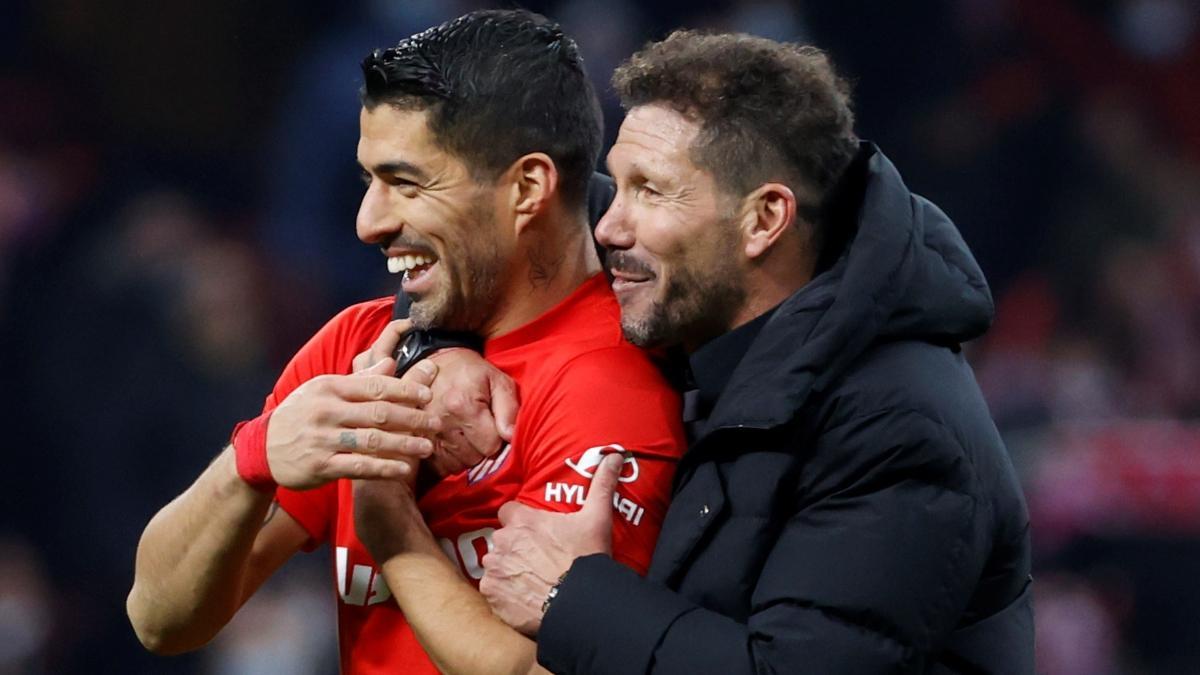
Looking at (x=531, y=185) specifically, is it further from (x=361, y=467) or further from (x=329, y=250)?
(x=329, y=250)

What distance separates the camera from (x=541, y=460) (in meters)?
2.24

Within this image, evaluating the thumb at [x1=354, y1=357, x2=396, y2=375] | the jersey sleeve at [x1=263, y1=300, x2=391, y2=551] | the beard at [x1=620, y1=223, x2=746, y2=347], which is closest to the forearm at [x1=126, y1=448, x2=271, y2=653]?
the jersey sleeve at [x1=263, y1=300, x2=391, y2=551]

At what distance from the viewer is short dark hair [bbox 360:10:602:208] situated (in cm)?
235

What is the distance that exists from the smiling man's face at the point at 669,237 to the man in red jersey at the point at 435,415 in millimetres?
85

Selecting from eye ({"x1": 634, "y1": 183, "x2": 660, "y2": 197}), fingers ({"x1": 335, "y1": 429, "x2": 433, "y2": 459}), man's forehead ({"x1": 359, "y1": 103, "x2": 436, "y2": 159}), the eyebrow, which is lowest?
fingers ({"x1": 335, "y1": 429, "x2": 433, "y2": 459})

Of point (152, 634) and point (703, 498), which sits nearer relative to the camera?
point (703, 498)

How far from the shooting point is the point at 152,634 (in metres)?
2.52

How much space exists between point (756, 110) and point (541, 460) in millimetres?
543

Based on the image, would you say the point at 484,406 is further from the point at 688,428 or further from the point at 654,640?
the point at 654,640

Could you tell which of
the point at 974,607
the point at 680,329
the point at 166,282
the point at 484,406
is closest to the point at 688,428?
the point at 680,329

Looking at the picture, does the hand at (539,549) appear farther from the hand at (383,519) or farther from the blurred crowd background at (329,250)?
the blurred crowd background at (329,250)

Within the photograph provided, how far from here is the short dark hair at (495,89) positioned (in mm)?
2354

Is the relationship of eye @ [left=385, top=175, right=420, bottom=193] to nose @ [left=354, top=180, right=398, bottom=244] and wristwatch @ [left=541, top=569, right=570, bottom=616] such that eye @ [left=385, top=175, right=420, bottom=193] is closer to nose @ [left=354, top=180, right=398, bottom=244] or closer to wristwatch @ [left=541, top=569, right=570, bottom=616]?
nose @ [left=354, top=180, right=398, bottom=244]

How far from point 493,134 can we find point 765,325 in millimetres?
461
